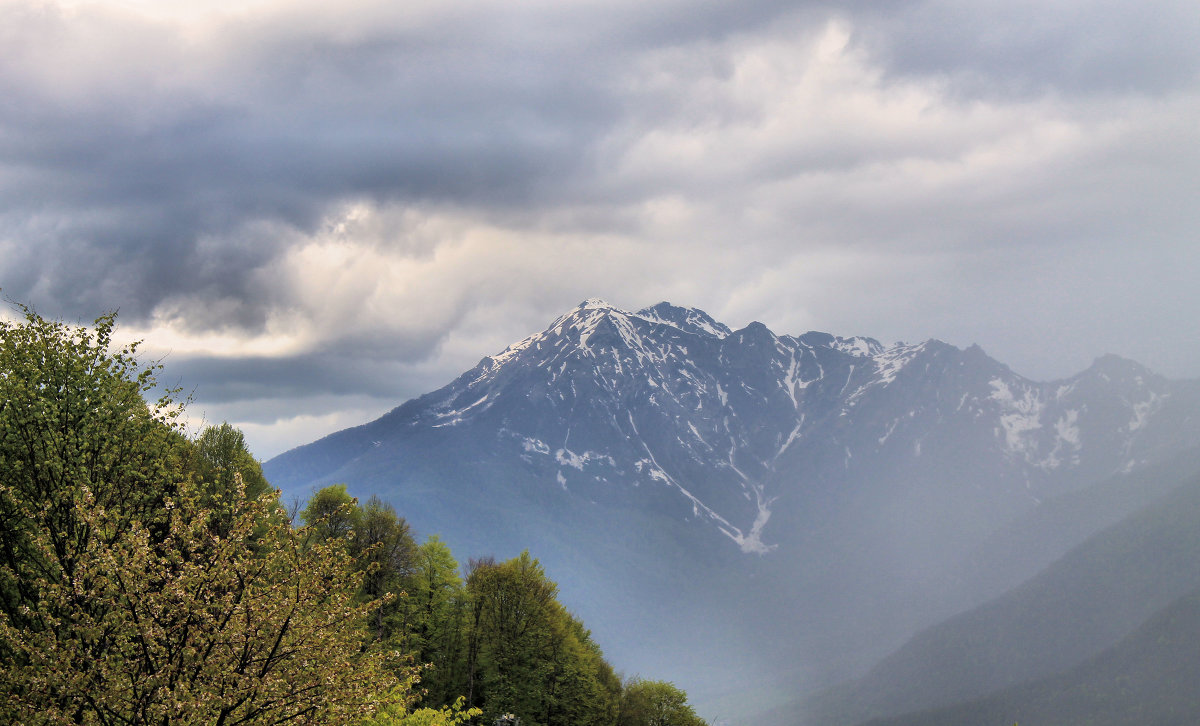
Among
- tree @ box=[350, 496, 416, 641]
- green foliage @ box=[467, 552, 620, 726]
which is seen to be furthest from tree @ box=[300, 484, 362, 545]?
green foliage @ box=[467, 552, 620, 726]

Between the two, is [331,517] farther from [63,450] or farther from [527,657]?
[63,450]

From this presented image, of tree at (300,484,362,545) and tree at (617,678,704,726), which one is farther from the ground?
tree at (300,484,362,545)

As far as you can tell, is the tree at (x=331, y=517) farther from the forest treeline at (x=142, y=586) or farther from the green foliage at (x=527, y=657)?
the forest treeline at (x=142, y=586)

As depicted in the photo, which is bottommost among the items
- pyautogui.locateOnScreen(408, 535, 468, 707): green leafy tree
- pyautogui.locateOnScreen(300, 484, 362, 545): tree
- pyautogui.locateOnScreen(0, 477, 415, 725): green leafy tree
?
pyautogui.locateOnScreen(0, 477, 415, 725): green leafy tree

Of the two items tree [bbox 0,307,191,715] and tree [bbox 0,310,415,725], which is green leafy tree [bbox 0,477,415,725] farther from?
tree [bbox 0,307,191,715]

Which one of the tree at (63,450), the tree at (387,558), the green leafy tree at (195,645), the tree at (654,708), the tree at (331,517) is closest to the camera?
the green leafy tree at (195,645)

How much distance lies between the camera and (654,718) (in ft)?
253

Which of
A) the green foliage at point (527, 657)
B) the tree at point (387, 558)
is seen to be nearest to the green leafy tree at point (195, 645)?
the tree at point (387, 558)

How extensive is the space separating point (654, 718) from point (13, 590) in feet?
197

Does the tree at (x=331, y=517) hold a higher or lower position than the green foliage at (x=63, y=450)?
higher

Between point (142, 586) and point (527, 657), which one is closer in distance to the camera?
point (142, 586)

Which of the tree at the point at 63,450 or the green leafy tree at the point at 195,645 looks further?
the tree at the point at 63,450

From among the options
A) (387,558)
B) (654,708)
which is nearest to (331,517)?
(387,558)

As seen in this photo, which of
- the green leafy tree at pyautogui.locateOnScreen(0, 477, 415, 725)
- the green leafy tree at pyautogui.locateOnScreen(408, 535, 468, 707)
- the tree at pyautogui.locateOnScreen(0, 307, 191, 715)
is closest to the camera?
the green leafy tree at pyautogui.locateOnScreen(0, 477, 415, 725)
